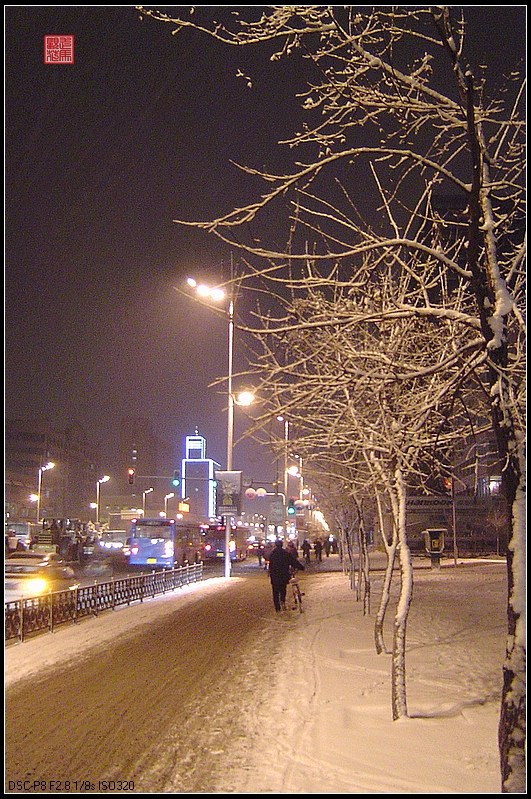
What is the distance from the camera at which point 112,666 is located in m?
12.8

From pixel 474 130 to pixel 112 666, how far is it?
10.2 m

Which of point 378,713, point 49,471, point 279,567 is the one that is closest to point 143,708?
point 378,713

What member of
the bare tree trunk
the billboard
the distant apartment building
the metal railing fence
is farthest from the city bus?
the distant apartment building

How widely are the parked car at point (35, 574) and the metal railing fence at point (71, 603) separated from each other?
1.38m

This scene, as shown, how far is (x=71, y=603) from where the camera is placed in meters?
18.4

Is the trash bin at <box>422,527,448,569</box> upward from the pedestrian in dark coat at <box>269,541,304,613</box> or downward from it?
downward

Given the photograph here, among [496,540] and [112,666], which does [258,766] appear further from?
[496,540]

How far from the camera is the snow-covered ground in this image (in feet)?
22.6

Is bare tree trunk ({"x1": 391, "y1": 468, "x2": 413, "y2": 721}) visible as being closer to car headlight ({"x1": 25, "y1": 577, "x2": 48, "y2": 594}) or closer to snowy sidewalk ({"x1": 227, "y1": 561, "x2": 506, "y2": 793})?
snowy sidewalk ({"x1": 227, "y1": 561, "x2": 506, "y2": 793})

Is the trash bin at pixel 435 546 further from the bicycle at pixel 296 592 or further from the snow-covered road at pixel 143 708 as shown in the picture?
the snow-covered road at pixel 143 708

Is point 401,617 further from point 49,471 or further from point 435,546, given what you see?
point 49,471

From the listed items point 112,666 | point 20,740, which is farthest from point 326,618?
point 20,740

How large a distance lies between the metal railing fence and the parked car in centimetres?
138

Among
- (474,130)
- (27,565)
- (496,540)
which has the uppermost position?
(474,130)
